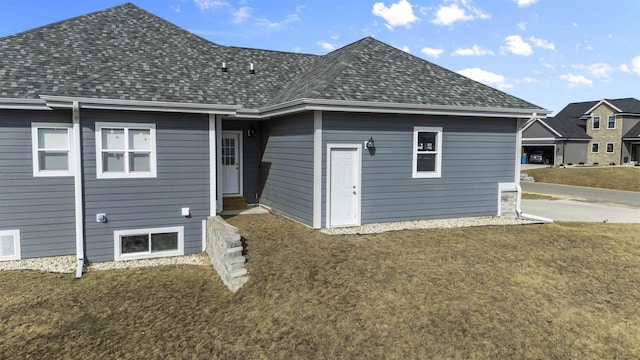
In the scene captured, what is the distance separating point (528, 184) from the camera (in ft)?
90.7

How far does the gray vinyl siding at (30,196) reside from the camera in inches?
378

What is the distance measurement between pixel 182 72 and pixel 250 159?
11.5ft

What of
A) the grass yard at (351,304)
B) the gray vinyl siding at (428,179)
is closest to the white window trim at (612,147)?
the gray vinyl siding at (428,179)

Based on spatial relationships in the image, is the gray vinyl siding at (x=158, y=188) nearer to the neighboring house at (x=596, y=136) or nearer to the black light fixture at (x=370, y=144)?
the black light fixture at (x=370, y=144)

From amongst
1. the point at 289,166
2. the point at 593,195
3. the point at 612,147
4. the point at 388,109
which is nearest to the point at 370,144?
the point at 388,109

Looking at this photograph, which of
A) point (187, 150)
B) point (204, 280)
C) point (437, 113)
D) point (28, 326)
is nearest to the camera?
point (28, 326)

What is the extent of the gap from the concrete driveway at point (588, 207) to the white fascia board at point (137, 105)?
11.0 metres

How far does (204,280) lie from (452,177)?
7.35 metres

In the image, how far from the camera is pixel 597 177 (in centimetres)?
2861

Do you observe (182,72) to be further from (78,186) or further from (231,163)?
(78,186)

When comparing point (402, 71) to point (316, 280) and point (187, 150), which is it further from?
point (316, 280)

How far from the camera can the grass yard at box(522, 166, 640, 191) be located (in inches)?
1041

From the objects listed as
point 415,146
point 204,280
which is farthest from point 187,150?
point 415,146

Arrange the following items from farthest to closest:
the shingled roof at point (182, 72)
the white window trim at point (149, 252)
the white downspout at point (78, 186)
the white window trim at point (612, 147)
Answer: the white window trim at point (612, 147)
the shingled roof at point (182, 72)
the white window trim at point (149, 252)
the white downspout at point (78, 186)
